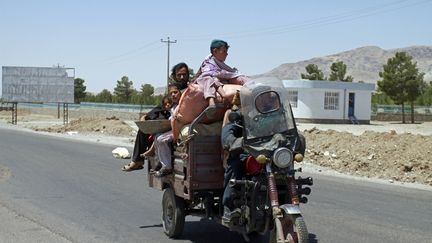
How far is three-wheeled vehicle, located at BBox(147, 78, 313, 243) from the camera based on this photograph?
17.5ft

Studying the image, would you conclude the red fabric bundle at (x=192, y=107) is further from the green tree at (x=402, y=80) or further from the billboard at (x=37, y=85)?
the green tree at (x=402, y=80)

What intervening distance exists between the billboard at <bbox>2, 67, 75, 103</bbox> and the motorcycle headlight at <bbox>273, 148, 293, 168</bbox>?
162 feet

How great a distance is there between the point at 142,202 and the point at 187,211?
2999 mm

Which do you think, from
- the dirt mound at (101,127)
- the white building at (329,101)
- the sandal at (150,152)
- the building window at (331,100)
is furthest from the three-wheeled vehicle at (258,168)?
the building window at (331,100)

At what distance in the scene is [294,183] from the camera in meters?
5.48

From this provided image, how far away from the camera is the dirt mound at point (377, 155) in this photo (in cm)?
1474

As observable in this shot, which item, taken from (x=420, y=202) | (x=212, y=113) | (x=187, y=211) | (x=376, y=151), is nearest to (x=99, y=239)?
(x=187, y=211)

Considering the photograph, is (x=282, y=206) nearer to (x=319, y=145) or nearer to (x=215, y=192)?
(x=215, y=192)

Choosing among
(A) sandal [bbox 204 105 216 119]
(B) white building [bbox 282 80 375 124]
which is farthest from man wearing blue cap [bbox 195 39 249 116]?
(B) white building [bbox 282 80 375 124]

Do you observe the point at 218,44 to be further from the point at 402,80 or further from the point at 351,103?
the point at 402,80

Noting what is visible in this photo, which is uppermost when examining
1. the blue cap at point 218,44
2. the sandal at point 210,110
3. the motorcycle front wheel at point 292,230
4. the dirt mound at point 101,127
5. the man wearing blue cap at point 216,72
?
the blue cap at point 218,44

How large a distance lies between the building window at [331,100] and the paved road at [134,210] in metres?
35.9

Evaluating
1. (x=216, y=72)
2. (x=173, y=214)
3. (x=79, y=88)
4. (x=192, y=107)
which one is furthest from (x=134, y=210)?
(x=79, y=88)

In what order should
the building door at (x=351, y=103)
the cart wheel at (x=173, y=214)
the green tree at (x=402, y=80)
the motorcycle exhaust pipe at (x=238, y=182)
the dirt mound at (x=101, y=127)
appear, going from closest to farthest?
1. the motorcycle exhaust pipe at (x=238, y=182)
2. the cart wheel at (x=173, y=214)
3. the dirt mound at (x=101, y=127)
4. the building door at (x=351, y=103)
5. the green tree at (x=402, y=80)
